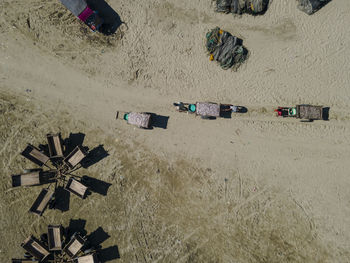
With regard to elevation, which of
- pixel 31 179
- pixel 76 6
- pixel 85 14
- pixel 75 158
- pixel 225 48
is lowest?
pixel 31 179

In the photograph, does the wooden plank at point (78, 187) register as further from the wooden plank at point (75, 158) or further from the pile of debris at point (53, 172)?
the wooden plank at point (75, 158)

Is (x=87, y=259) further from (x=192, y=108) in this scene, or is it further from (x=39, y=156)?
(x=192, y=108)

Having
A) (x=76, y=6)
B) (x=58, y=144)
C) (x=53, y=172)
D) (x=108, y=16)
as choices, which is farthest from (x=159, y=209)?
(x=76, y=6)

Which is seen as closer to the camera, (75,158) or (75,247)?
(75,247)

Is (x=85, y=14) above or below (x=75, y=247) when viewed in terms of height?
above

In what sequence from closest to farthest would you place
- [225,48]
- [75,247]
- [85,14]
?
1. [85,14]
2. [75,247]
3. [225,48]

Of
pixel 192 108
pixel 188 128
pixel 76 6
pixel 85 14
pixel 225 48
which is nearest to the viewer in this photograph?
pixel 76 6

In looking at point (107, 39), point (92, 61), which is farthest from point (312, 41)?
point (92, 61)
